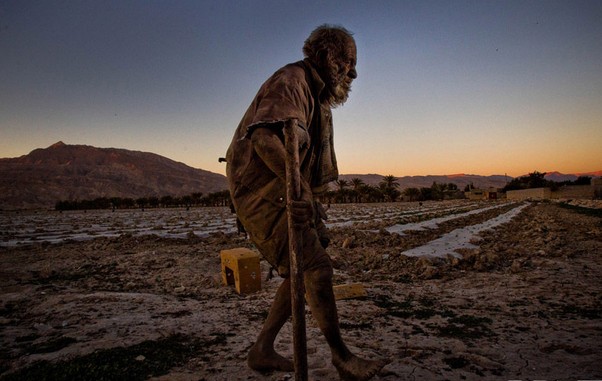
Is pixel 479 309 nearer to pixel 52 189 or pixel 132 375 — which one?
pixel 132 375

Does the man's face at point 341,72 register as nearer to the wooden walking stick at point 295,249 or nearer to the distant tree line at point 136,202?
the wooden walking stick at point 295,249

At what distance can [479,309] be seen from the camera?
282cm

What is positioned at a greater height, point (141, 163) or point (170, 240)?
point (141, 163)

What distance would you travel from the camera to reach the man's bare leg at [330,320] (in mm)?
1468

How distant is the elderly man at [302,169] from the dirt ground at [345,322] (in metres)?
0.32

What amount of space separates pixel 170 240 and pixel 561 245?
366 inches

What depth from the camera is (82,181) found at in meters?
124

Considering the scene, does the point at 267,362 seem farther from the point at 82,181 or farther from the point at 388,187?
the point at 82,181

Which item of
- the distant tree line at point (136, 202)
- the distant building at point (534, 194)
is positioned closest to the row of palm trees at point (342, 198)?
the distant tree line at point (136, 202)

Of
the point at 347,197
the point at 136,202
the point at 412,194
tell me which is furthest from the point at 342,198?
the point at 136,202

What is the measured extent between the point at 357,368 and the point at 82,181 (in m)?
153

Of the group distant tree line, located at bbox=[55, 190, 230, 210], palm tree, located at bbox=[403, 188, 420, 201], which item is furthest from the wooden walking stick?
palm tree, located at bbox=[403, 188, 420, 201]

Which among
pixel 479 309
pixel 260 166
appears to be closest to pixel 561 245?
pixel 479 309

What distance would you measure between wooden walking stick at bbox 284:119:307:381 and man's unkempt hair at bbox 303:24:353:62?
0.62 m
